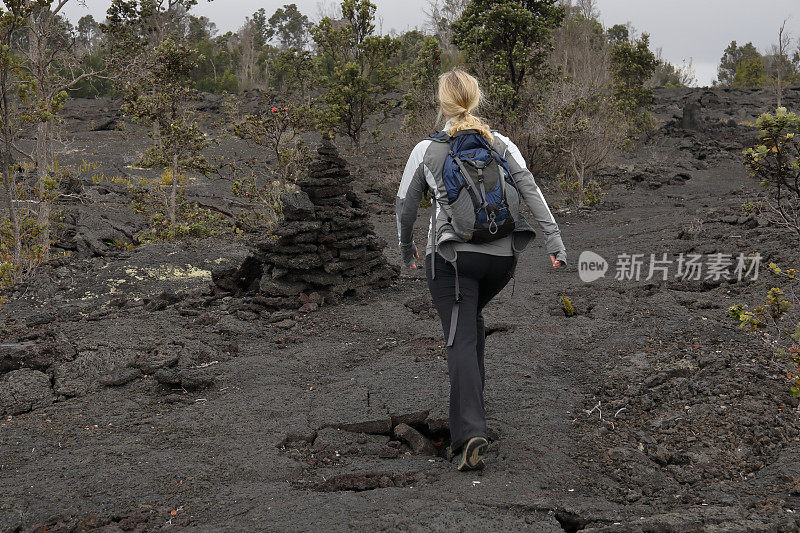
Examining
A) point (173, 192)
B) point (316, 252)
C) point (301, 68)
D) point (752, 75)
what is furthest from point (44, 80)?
point (752, 75)

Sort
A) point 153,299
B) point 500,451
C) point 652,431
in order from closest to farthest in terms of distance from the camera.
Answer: point 500,451, point 652,431, point 153,299

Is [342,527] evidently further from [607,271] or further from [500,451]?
[607,271]

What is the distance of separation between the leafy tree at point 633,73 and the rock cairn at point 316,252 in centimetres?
2250

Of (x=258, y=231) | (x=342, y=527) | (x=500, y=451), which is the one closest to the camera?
(x=342, y=527)

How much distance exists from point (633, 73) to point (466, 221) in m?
28.2

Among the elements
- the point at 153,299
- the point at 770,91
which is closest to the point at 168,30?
the point at 153,299

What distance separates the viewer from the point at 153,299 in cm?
747

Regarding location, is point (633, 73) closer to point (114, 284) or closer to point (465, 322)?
point (114, 284)

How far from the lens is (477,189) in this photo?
335cm

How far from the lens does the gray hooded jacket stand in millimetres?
3395

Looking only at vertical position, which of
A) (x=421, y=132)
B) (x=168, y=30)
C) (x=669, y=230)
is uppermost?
(x=168, y=30)

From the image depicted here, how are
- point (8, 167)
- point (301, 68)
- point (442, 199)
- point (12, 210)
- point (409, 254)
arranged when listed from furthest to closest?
point (301, 68) < point (12, 210) < point (8, 167) < point (409, 254) < point (442, 199)

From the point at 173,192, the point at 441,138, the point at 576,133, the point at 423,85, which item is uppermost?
the point at 423,85

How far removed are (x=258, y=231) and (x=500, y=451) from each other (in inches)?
372
